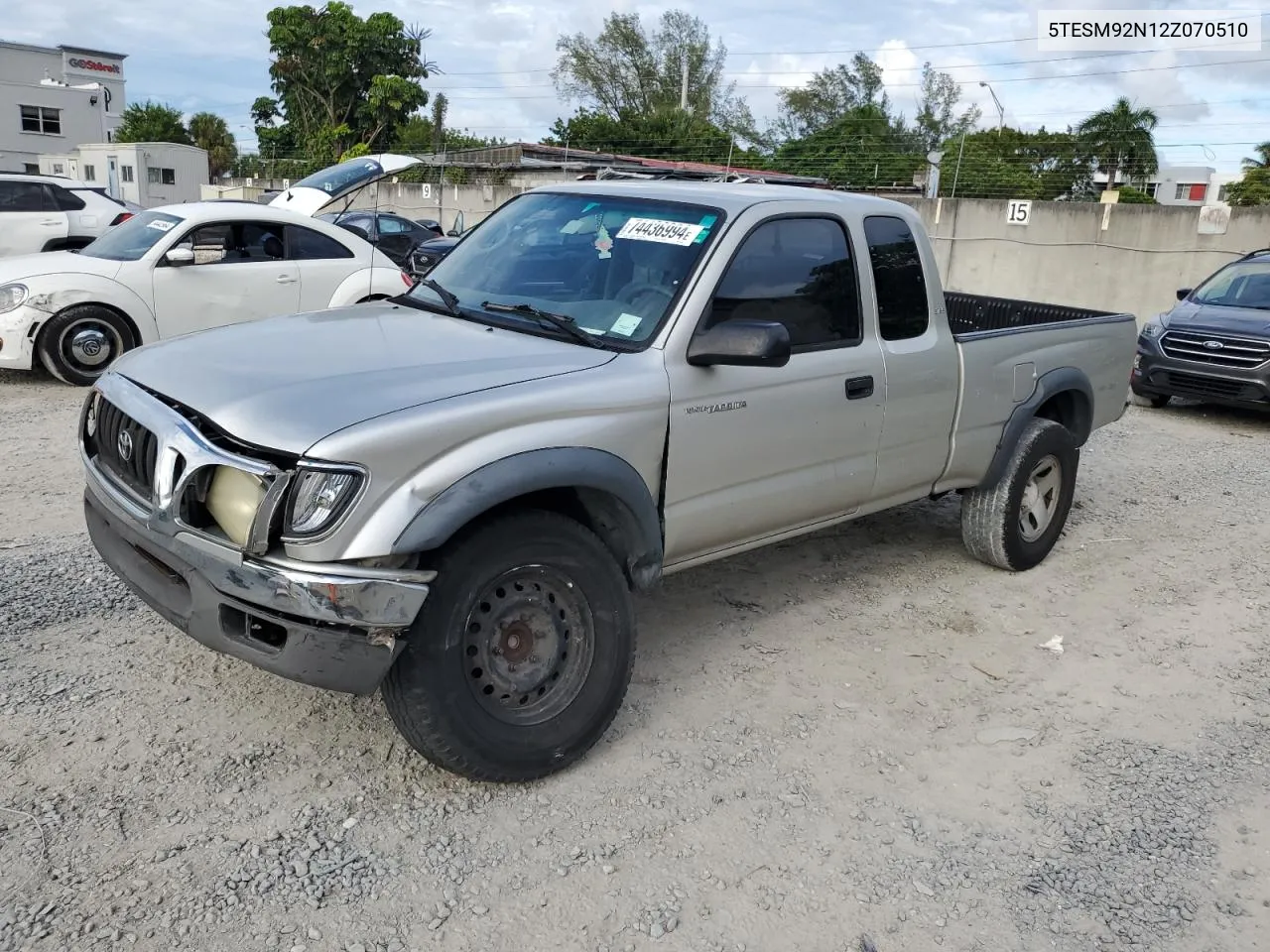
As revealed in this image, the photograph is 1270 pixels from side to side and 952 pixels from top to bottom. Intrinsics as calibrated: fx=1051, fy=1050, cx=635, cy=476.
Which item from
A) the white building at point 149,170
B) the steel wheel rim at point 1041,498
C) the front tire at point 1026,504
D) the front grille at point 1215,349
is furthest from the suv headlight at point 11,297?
the white building at point 149,170

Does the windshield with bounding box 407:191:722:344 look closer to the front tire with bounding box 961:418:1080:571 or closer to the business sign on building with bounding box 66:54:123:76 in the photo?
the front tire with bounding box 961:418:1080:571

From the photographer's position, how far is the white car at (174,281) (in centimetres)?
841

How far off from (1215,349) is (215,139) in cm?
6400

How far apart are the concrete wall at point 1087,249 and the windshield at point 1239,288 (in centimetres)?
537

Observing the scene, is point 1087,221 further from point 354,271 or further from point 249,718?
point 249,718

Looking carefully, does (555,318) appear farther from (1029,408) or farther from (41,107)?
(41,107)

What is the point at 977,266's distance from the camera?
19281 mm

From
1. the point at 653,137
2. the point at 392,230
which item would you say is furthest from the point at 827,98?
the point at 392,230

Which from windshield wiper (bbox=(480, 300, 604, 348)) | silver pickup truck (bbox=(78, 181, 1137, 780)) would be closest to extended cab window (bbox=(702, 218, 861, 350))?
silver pickup truck (bbox=(78, 181, 1137, 780))

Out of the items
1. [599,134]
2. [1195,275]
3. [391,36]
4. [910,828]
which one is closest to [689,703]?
[910,828]

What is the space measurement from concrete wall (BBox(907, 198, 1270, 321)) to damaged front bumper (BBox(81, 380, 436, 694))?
16.6m

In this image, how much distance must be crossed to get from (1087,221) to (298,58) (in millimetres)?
47157

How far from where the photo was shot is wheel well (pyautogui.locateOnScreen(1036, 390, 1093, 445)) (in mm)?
5793

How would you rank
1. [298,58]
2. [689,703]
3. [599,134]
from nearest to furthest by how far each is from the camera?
[689,703] → [599,134] → [298,58]
